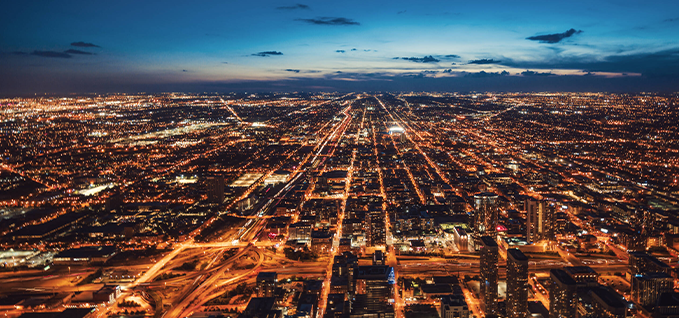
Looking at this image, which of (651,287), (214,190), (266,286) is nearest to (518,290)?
(651,287)

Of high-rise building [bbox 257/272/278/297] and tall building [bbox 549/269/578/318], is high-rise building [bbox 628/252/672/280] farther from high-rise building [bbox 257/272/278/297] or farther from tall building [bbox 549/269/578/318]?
high-rise building [bbox 257/272/278/297]

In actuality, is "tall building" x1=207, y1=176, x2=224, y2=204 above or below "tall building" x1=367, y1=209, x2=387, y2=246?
above

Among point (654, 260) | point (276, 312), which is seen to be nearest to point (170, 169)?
point (276, 312)

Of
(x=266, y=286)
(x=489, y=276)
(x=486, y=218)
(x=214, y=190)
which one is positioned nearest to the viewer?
(x=489, y=276)

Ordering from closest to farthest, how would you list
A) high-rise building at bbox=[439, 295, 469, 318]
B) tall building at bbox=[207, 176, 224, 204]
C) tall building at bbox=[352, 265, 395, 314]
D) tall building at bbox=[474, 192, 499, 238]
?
high-rise building at bbox=[439, 295, 469, 318], tall building at bbox=[352, 265, 395, 314], tall building at bbox=[474, 192, 499, 238], tall building at bbox=[207, 176, 224, 204]

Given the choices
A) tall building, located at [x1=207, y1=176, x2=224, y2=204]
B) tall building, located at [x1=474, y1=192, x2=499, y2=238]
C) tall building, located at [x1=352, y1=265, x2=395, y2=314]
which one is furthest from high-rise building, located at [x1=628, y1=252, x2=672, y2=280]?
tall building, located at [x1=207, y1=176, x2=224, y2=204]

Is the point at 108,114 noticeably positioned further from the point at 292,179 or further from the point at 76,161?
the point at 292,179

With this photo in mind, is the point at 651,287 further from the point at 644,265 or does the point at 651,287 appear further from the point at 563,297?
the point at 563,297
